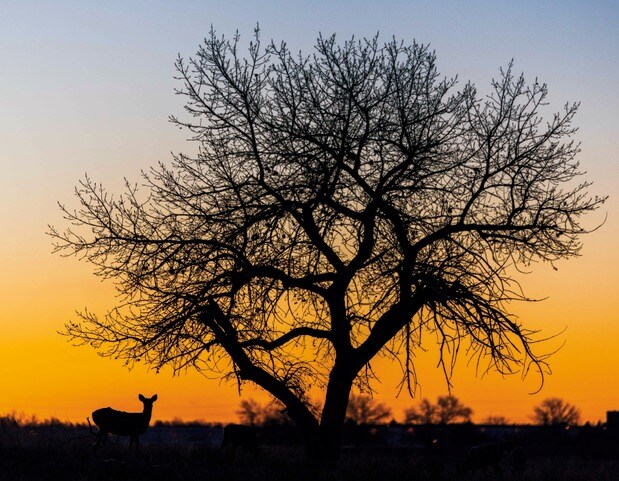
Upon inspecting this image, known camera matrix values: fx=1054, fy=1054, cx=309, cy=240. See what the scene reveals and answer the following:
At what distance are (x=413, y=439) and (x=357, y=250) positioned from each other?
1429 centimetres

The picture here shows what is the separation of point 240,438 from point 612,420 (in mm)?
20327

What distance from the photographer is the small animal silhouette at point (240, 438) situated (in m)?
20.6

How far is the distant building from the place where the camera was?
36.5m

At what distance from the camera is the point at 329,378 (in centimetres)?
2089

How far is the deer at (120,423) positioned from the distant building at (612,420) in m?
21.2

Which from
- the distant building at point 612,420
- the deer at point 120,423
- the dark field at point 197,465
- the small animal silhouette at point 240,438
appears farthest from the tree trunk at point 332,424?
the distant building at point 612,420

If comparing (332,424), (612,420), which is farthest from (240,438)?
(612,420)

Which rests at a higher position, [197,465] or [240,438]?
[240,438]

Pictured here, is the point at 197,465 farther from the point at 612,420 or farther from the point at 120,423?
the point at 612,420

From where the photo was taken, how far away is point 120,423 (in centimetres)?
2022

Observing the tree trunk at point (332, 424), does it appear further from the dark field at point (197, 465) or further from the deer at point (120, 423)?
the deer at point (120, 423)

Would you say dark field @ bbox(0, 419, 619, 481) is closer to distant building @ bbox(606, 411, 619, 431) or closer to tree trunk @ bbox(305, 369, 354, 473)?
tree trunk @ bbox(305, 369, 354, 473)

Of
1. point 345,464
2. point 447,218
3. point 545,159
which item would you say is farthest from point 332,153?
point 345,464

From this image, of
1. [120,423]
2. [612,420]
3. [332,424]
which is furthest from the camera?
[612,420]
